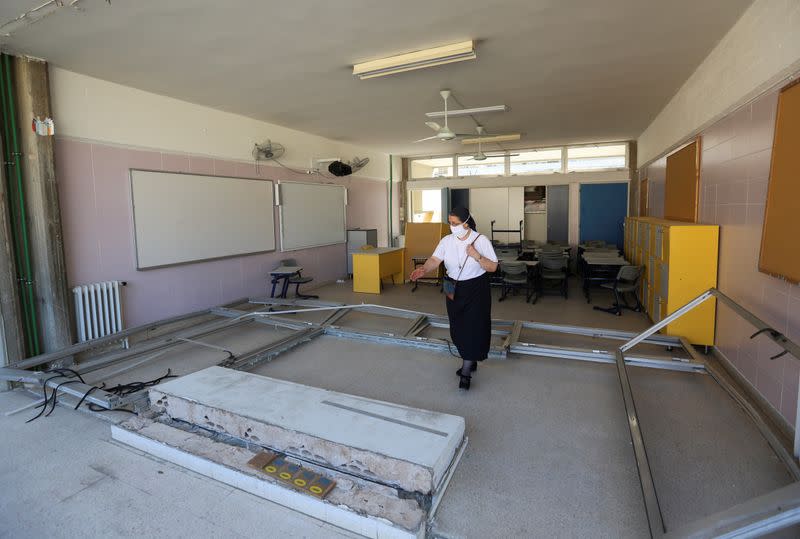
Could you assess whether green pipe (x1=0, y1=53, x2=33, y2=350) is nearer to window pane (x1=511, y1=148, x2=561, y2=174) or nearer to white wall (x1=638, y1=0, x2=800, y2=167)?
white wall (x1=638, y1=0, x2=800, y2=167)

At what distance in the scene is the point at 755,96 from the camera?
335 cm

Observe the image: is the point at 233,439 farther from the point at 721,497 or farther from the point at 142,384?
the point at 721,497

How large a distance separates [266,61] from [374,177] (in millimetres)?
6399

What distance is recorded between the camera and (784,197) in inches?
110

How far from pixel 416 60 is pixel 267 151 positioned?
3703mm

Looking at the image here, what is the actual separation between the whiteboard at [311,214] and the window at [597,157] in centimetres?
576

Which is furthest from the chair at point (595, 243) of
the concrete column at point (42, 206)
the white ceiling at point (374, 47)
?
the concrete column at point (42, 206)

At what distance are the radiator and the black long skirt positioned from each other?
4031 mm

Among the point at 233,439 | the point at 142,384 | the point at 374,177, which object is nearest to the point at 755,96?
the point at 233,439

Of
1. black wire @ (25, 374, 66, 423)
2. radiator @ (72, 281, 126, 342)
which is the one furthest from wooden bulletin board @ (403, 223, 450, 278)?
black wire @ (25, 374, 66, 423)

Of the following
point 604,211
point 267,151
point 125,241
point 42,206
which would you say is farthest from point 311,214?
point 604,211

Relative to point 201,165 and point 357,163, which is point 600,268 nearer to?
point 357,163

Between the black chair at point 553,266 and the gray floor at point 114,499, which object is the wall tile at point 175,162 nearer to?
the gray floor at point 114,499

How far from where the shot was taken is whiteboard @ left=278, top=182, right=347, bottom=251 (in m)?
7.75
